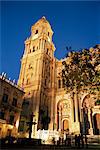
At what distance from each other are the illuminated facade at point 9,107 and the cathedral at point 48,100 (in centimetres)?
451

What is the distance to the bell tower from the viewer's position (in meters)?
41.2

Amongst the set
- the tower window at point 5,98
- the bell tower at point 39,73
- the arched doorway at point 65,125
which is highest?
the bell tower at point 39,73

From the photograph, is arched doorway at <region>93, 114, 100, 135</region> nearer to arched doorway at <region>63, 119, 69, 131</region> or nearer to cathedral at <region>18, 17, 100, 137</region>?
cathedral at <region>18, 17, 100, 137</region>

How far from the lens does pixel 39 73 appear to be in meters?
45.7

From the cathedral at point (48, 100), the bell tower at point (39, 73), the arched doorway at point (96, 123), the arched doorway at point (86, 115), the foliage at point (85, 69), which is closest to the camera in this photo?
the foliage at point (85, 69)

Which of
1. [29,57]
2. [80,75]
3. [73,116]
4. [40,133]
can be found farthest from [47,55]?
[80,75]

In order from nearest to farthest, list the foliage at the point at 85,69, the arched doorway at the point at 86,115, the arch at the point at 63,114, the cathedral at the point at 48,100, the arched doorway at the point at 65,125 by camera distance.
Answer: the foliage at the point at 85,69
the arched doorway at the point at 86,115
the cathedral at the point at 48,100
the arched doorway at the point at 65,125
the arch at the point at 63,114

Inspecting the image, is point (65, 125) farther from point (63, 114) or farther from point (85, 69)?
point (85, 69)

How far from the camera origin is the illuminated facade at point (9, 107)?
3097 centimetres

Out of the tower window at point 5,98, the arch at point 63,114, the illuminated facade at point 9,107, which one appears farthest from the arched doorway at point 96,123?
the tower window at point 5,98

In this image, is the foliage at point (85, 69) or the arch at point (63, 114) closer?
the foliage at point (85, 69)

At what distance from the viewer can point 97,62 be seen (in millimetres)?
19750

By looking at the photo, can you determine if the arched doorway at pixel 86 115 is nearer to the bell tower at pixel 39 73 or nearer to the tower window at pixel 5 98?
the bell tower at pixel 39 73

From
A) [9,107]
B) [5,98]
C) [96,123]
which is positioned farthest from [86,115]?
[5,98]
